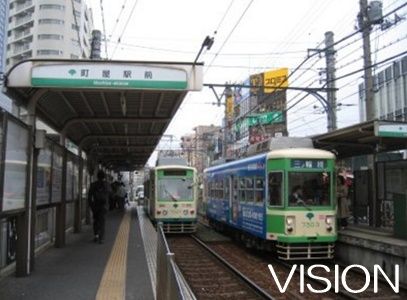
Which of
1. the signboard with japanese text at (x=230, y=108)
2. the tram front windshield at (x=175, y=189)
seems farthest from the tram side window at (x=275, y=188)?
the signboard with japanese text at (x=230, y=108)

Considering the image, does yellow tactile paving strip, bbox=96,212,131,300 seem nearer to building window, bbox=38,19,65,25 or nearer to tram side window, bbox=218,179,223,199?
tram side window, bbox=218,179,223,199

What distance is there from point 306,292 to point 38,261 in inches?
212

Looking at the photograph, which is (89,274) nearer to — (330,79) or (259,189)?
(259,189)

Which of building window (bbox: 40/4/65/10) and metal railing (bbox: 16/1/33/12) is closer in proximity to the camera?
building window (bbox: 40/4/65/10)

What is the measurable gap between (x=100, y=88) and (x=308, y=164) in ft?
24.1

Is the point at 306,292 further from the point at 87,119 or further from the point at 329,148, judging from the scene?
the point at 329,148

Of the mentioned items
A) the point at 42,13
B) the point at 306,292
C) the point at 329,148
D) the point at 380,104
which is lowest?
the point at 306,292

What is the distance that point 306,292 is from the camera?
39.2 ft

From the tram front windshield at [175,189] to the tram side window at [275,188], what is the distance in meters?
8.62

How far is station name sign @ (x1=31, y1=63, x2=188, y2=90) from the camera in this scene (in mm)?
10320

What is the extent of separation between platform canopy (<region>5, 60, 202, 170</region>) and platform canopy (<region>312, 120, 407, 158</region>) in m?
4.63

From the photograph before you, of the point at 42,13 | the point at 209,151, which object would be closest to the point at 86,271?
the point at 209,151

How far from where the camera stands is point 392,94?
Result: 1795 inches

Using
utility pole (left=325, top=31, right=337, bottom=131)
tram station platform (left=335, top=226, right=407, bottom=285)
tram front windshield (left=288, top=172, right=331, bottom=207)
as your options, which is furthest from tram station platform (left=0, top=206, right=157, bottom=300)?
utility pole (left=325, top=31, right=337, bottom=131)
